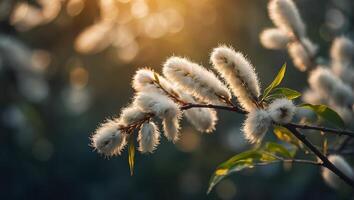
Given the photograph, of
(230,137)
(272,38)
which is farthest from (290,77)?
(272,38)

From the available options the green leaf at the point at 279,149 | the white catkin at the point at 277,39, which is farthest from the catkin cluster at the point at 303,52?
the green leaf at the point at 279,149

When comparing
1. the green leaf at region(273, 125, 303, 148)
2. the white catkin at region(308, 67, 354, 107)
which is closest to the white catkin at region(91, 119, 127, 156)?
the green leaf at region(273, 125, 303, 148)

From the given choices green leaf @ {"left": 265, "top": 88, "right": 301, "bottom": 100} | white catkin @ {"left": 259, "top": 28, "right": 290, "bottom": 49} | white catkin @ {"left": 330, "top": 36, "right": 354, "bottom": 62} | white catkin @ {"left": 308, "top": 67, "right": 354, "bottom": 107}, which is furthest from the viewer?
white catkin @ {"left": 330, "top": 36, "right": 354, "bottom": 62}

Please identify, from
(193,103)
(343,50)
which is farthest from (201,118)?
(343,50)

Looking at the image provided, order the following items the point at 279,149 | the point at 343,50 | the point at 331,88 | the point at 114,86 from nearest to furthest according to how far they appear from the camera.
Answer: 1. the point at 279,149
2. the point at 331,88
3. the point at 343,50
4. the point at 114,86

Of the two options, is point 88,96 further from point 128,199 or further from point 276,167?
point 276,167

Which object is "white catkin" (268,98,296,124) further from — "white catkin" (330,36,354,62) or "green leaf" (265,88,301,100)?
"white catkin" (330,36,354,62)

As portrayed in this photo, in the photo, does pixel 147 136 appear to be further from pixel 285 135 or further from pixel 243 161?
pixel 285 135
